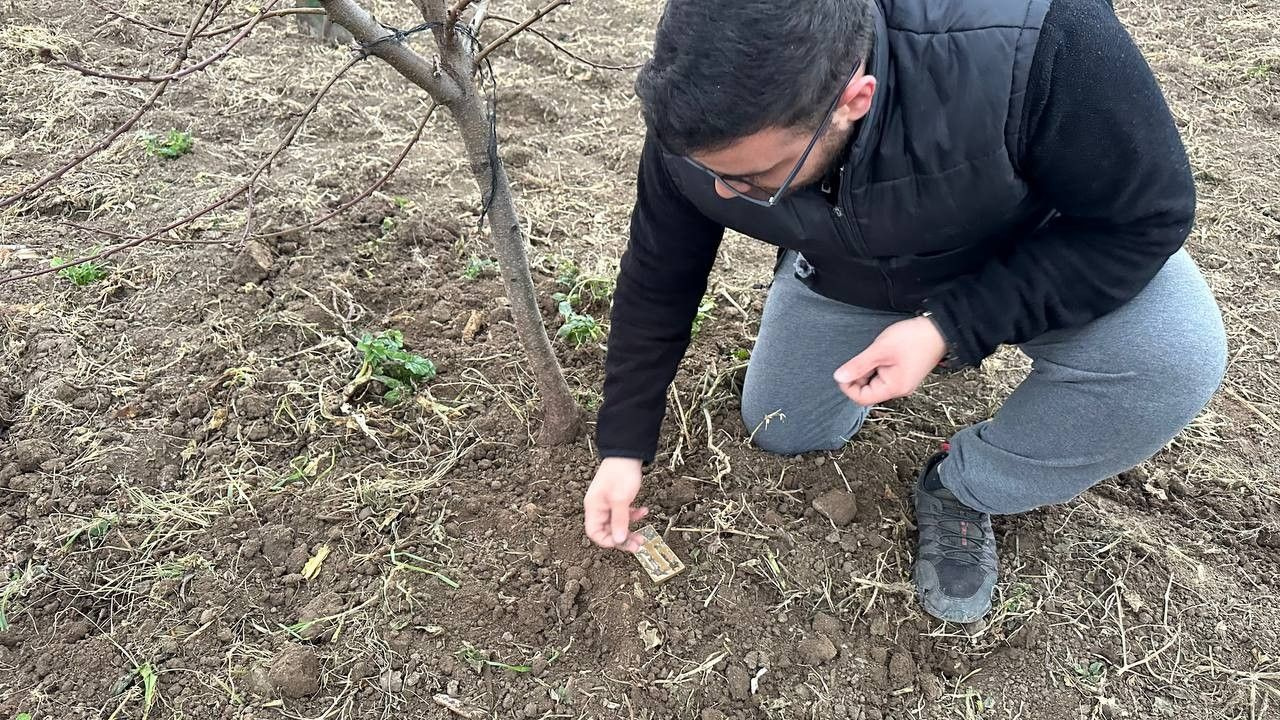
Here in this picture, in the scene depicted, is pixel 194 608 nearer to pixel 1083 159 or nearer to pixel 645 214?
pixel 645 214

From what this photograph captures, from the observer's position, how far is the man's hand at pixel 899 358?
1.41m

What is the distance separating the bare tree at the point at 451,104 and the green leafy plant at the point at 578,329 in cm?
33

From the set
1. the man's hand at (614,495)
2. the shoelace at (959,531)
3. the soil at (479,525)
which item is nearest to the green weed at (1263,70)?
the soil at (479,525)

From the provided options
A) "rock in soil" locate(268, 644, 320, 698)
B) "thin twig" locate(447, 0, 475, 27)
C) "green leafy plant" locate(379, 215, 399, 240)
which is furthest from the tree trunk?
"green leafy plant" locate(379, 215, 399, 240)

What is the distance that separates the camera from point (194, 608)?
1771 mm

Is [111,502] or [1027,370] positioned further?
[1027,370]

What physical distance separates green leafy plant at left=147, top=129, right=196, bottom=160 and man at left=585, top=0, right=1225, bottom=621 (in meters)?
2.28

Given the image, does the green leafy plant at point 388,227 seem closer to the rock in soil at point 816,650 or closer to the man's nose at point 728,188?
the man's nose at point 728,188

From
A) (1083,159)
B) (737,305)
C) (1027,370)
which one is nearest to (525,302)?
(737,305)

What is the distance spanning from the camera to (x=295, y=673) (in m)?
1.64

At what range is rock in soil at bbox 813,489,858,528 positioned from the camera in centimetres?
191

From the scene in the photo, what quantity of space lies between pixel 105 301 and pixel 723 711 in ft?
7.00

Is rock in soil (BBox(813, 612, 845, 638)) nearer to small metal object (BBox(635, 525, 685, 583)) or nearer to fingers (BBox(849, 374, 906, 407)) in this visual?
small metal object (BBox(635, 525, 685, 583))

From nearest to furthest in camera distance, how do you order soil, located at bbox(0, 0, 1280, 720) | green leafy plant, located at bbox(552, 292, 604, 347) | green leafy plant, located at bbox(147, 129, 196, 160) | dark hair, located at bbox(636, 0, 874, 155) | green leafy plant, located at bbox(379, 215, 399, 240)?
dark hair, located at bbox(636, 0, 874, 155) < soil, located at bbox(0, 0, 1280, 720) < green leafy plant, located at bbox(552, 292, 604, 347) < green leafy plant, located at bbox(379, 215, 399, 240) < green leafy plant, located at bbox(147, 129, 196, 160)
